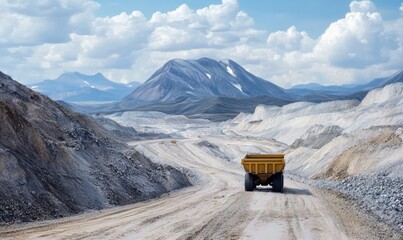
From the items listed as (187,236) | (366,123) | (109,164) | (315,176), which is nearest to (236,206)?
(187,236)

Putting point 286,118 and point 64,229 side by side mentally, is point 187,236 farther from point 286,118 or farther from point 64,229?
point 286,118

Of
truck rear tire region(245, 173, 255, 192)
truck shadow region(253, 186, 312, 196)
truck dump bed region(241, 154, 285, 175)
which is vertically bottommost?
truck shadow region(253, 186, 312, 196)

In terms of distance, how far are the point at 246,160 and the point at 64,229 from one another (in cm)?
1234

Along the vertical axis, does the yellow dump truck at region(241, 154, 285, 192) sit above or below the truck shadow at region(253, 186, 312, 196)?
above

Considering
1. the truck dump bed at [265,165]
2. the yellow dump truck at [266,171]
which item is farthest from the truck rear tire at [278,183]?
the truck dump bed at [265,165]

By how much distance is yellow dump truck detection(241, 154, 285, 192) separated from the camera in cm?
2500

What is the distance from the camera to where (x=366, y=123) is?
6906 centimetres

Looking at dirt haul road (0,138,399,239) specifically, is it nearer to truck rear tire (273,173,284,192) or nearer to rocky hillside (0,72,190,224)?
truck rear tire (273,173,284,192)

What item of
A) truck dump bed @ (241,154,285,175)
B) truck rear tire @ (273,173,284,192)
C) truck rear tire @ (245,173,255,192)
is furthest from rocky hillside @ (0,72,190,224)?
truck rear tire @ (273,173,284,192)

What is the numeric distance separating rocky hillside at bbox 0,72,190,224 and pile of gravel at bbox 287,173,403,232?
340 inches

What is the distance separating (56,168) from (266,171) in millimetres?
9005

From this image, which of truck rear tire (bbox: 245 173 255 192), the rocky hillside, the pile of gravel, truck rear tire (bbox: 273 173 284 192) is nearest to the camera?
the pile of gravel

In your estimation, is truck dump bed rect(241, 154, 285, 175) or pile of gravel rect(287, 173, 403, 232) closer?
pile of gravel rect(287, 173, 403, 232)

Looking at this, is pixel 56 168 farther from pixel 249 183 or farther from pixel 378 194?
pixel 378 194
